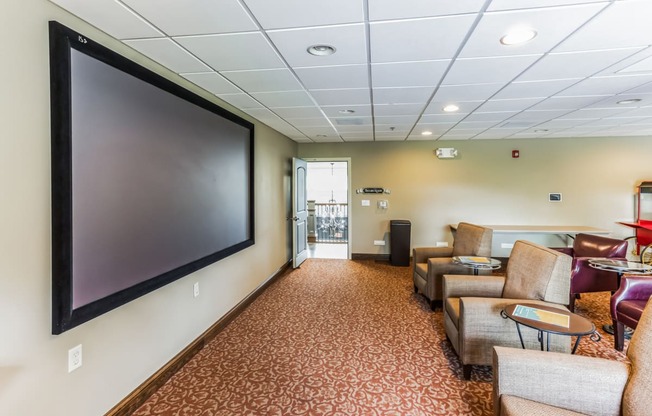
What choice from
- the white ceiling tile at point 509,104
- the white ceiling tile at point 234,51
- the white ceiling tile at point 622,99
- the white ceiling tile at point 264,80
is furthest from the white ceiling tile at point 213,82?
the white ceiling tile at point 622,99

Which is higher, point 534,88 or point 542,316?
point 534,88

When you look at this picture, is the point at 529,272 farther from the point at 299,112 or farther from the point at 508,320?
the point at 299,112

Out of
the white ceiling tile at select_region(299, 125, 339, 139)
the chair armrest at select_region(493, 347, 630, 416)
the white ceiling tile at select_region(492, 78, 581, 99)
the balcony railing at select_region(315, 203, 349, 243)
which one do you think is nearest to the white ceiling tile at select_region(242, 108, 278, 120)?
the white ceiling tile at select_region(299, 125, 339, 139)

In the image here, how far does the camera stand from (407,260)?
5.92m

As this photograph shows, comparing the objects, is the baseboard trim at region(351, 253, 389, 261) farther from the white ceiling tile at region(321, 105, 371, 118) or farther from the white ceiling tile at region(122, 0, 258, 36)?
the white ceiling tile at region(122, 0, 258, 36)

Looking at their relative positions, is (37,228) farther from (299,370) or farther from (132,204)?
(299,370)

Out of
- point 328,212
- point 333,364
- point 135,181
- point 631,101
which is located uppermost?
point 631,101

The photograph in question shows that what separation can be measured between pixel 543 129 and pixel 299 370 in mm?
5144

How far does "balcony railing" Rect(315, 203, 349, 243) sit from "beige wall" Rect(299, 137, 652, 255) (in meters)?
2.27

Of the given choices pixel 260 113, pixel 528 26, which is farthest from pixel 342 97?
pixel 528 26

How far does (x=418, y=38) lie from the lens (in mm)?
1955

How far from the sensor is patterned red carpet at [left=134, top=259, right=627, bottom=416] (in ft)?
7.08

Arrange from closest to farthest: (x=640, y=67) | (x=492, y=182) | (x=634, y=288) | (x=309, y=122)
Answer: (x=640, y=67) < (x=634, y=288) < (x=309, y=122) < (x=492, y=182)

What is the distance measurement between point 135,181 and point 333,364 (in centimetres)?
211
